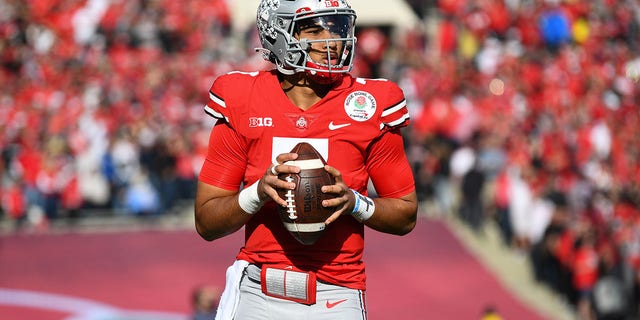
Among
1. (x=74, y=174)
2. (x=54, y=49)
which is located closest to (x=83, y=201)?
(x=74, y=174)

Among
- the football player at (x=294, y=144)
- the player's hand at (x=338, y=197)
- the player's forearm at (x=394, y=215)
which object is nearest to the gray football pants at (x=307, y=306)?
the football player at (x=294, y=144)

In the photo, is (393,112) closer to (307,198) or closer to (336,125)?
(336,125)

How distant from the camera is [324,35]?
156 inches

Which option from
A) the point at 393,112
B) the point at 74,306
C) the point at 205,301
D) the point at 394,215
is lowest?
the point at 74,306

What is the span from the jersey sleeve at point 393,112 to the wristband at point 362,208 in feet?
0.97

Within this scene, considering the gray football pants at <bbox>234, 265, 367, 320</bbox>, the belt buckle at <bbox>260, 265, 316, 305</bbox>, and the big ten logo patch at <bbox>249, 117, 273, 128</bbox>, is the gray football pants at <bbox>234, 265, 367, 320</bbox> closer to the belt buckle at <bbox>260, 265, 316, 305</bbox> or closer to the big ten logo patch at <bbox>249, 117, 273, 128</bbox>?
the belt buckle at <bbox>260, 265, 316, 305</bbox>

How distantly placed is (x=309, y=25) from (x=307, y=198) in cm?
69

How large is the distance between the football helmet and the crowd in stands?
8.29m

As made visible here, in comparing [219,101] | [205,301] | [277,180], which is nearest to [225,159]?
[219,101]

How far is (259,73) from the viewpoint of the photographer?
414cm

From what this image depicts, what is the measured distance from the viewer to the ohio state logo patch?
3979 mm

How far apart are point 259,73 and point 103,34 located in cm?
1697

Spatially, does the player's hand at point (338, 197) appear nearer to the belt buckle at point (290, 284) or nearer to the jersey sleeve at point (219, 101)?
the belt buckle at point (290, 284)

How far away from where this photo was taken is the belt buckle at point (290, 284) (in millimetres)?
3932
